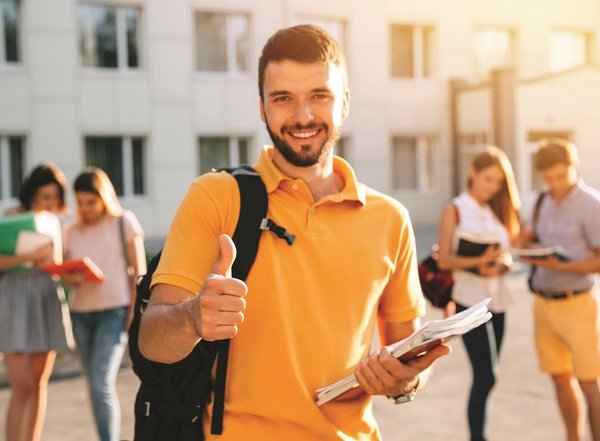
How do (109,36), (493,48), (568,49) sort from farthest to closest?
(568,49) → (493,48) → (109,36)

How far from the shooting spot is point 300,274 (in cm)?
201

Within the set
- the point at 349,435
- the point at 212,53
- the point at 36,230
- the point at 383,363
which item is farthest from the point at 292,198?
the point at 212,53

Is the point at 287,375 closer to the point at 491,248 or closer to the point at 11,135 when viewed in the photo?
the point at 491,248

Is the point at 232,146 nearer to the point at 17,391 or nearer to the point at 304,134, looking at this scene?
the point at 17,391

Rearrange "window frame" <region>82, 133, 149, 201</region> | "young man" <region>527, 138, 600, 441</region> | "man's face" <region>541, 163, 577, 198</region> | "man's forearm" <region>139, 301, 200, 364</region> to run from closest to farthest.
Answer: "man's forearm" <region>139, 301, 200, 364</region>
"young man" <region>527, 138, 600, 441</region>
"man's face" <region>541, 163, 577, 198</region>
"window frame" <region>82, 133, 149, 201</region>

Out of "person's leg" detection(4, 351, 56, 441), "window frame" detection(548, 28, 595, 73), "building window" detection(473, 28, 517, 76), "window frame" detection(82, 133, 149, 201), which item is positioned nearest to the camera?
"person's leg" detection(4, 351, 56, 441)

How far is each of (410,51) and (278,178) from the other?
843 inches

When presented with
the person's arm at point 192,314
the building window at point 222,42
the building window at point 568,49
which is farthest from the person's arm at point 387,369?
the building window at point 568,49

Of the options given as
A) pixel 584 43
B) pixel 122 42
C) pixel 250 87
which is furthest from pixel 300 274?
pixel 584 43

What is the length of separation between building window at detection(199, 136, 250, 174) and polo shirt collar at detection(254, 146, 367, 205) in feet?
58.2

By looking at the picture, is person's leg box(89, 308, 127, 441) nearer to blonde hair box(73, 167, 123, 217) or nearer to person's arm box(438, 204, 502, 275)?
blonde hair box(73, 167, 123, 217)

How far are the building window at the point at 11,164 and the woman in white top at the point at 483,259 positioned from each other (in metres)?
15.0

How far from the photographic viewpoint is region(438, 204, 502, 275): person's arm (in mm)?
4699

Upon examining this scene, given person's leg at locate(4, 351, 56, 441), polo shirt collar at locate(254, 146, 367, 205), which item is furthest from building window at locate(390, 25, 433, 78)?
polo shirt collar at locate(254, 146, 367, 205)
